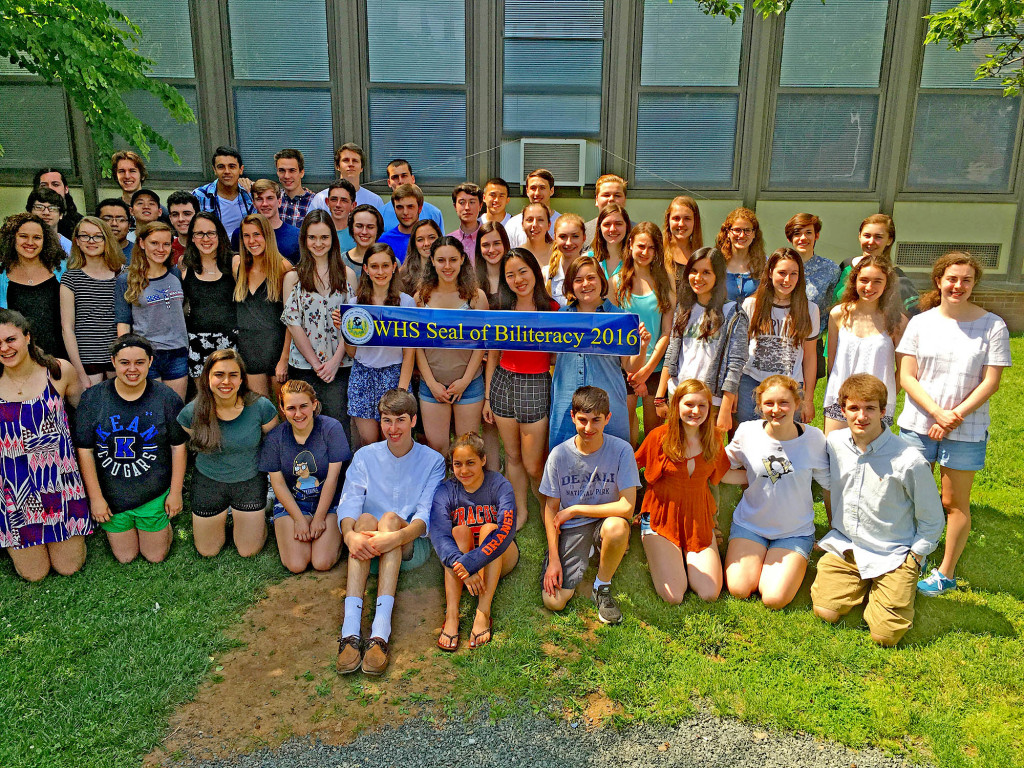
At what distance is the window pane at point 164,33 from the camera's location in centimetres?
898

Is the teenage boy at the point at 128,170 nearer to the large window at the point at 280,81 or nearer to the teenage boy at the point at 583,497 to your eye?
the large window at the point at 280,81

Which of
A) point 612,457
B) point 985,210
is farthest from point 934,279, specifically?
point 985,210

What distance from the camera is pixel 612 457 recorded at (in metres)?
4.64

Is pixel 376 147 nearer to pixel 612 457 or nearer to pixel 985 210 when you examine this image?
pixel 612 457

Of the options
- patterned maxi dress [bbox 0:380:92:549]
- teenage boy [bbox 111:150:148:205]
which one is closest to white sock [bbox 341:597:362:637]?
patterned maxi dress [bbox 0:380:92:549]

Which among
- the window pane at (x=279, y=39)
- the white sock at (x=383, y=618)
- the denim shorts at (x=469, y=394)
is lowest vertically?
the white sock at (x=383, y=618)

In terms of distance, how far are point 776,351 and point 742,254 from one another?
0.85 meters

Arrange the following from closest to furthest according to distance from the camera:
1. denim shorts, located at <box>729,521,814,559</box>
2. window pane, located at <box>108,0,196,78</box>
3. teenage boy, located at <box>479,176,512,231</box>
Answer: denim shorts, located at <box>729,521,814,559</box>
teenage boy, located at <box>479,176,512,231</box>
window pane, located at <box>108,0,196,78</box>

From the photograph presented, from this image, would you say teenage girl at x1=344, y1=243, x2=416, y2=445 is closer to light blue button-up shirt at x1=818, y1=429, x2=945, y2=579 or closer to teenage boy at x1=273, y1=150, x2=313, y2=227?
teenage boy at x1=273, y1=150, x2=313, y2=227

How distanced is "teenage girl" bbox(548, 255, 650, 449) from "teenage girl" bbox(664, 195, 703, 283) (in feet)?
2.50

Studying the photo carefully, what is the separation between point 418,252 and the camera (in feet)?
18.3

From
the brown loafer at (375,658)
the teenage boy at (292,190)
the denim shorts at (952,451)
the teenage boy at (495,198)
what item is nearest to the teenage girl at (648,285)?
the teenage boy at (495,198)

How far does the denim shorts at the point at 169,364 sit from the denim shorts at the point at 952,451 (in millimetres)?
5035

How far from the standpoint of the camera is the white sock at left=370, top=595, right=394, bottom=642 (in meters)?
4.11
